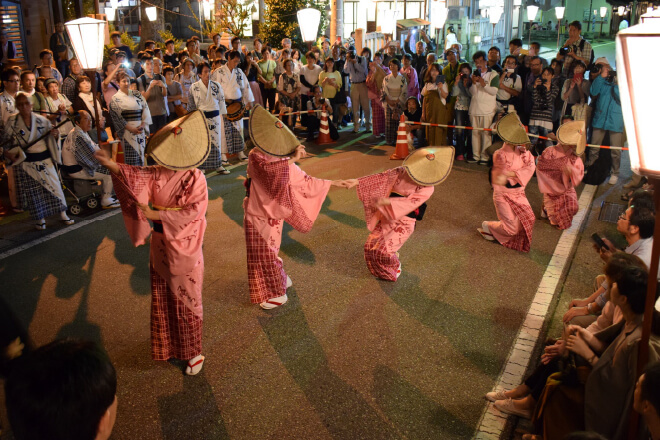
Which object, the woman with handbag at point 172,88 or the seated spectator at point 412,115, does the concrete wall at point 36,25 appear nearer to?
the woman with handbag at point 172,88

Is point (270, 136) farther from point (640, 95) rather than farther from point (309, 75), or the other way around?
point (309, 75)

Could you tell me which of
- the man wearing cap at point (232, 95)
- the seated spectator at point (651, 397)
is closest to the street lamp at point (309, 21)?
the man wearing cap at point (232, 95)

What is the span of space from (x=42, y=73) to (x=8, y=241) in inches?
177

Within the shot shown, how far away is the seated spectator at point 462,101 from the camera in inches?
428

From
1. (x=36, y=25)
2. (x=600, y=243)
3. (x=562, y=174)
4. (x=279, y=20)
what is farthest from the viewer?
(x=279, y=20)

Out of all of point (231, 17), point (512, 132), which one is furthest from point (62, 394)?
point (231, 17)

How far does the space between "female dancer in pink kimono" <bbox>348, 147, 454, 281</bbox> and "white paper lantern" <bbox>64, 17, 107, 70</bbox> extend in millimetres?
3523

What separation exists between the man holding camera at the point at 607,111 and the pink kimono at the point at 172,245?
7.37 metres

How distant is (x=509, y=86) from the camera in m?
10.4

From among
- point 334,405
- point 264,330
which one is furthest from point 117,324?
point 334,405

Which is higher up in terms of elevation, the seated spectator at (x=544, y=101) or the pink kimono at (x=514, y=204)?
the seated spectator at (x=544, y=101)

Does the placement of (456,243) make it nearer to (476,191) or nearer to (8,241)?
(476,191)

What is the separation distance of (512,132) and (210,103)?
208 inches

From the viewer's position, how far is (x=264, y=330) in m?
5.11
